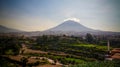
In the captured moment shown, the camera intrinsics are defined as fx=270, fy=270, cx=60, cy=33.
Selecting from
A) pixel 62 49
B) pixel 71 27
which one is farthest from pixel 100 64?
pixel 71 27

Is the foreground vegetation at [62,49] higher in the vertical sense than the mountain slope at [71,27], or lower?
lower

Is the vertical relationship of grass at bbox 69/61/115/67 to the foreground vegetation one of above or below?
below

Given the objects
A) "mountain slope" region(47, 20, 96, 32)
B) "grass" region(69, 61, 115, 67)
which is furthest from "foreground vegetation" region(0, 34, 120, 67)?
"mountain slope" region(47, 20, 96, 32)

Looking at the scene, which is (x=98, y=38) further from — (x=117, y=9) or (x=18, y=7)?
(x=18, y=7)

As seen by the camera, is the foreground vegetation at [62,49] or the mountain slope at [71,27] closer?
the foreground vegetation at [62,49]

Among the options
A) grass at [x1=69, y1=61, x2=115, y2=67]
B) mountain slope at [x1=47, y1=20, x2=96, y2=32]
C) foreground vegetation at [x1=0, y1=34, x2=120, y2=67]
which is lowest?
grass at [x1=69, y1=61, x2=115, y2=67]

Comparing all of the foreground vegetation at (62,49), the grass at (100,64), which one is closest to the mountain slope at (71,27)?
the foreground vegetation at (62,49)

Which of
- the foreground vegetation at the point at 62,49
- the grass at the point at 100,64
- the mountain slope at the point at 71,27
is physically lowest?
the grass at the point at 100,64

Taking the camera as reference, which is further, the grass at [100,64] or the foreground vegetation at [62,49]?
the grass at [100,64]

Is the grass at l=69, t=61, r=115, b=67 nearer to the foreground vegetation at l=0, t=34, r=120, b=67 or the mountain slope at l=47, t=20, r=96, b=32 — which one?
the foreground vegetation at l=0, t=34, r=120, b=67

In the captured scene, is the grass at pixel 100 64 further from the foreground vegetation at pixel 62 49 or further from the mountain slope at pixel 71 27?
the mountain slope at pixel 71 27

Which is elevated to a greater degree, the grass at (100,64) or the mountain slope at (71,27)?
the mountain slope at (71,27)

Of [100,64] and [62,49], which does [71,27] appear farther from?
[100,64]
